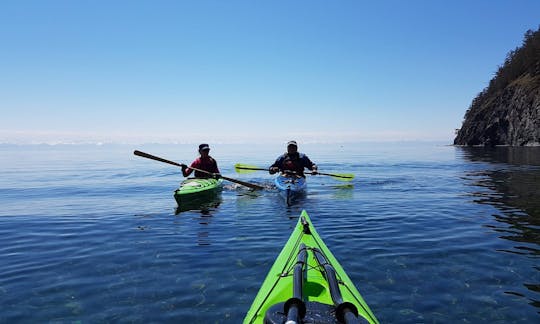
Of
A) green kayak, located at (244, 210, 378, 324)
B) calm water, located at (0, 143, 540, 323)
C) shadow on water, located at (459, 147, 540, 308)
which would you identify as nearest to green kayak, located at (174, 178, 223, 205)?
calm water, located at (0, 143, 540, 323)

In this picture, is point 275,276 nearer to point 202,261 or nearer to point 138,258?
point 202,261

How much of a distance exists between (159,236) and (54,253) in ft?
8.38

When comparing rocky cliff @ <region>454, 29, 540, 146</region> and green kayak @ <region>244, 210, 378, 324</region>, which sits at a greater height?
rocky cliff @ <region>454, 29, 540, 146</region>

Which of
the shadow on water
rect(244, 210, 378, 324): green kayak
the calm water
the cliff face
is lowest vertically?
the calm water

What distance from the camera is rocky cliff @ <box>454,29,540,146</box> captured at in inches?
2559

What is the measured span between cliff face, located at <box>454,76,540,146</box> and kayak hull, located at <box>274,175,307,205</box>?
210ft

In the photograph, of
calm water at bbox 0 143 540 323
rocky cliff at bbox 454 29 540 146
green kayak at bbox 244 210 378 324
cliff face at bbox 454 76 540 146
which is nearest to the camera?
green kayak at bbox 244 210 378 324

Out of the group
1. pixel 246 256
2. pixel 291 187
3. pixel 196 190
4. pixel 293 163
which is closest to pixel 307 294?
pixel 246 256

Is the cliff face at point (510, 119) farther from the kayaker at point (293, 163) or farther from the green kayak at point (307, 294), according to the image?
the green kayak at point (307, 294)

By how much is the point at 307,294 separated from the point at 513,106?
83202mm

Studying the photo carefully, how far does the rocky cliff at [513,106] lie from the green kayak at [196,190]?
6741 centimetres

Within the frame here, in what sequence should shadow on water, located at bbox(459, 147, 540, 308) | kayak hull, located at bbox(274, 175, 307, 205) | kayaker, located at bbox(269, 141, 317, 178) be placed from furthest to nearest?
kayaker, located at bbox(269, 141, 317, 178) < kayak hull, located at bbox(274, 175, 307, 205) < shadow on water, located at bbox(459, 147, 540, 308)

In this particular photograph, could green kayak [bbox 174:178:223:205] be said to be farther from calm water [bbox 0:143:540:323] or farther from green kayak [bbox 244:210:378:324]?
green kayak [bbox 244:210:378:324]

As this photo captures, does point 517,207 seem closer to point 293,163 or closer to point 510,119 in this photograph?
point 293,163
